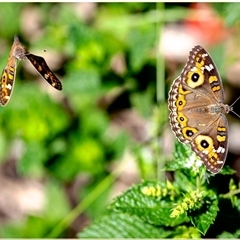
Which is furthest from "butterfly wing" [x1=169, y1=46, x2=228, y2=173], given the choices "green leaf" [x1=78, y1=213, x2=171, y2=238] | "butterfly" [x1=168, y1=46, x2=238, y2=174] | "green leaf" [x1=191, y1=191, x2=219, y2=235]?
"green leaf" [x1=78, y1=213, x2=171, y2=238]

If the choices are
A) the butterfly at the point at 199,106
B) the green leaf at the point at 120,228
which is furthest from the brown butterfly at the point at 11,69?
the green leaf at the point at 120,228

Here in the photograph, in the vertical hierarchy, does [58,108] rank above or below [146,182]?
above

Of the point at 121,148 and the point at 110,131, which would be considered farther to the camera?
the point at 110,131

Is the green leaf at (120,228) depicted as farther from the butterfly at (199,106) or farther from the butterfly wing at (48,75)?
the butterfly wing at (48,75)

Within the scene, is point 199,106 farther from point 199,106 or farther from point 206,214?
point 206,214

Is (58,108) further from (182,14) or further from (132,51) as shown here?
(182,14)

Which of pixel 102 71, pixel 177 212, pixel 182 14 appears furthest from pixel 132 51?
pixel 177 212
